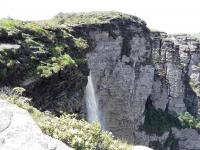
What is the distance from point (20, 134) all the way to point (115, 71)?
85647 mm

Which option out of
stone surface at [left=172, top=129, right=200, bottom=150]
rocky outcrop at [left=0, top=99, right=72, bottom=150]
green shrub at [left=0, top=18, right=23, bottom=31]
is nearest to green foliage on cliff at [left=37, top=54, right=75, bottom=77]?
green shrub at [left=0, top=18, right=23, bottom=31]

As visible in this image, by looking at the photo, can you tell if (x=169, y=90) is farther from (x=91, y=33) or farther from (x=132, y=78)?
(x=91, y=33)

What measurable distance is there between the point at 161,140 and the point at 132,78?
2235cm

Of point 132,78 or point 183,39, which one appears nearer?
point 132,78

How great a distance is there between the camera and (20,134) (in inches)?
531

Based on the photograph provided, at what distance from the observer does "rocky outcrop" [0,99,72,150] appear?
516 inches

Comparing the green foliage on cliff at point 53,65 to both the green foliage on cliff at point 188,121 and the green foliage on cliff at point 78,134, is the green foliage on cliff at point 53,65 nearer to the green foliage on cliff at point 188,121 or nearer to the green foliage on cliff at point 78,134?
the green foliage on cliff at point 78,134

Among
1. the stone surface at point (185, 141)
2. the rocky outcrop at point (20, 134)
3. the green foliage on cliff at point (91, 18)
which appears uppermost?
the rocky outcrop at point (20, 134)

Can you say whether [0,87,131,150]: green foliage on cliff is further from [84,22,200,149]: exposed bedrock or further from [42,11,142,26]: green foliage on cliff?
[42,11,142,26]: green foliage on cliff

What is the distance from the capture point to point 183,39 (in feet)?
464

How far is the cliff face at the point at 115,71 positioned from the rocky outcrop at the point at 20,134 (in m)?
13.4

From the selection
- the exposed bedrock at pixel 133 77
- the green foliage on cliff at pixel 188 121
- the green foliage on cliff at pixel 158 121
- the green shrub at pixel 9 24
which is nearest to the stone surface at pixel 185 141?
the exposed bedrock at pixel 133 77

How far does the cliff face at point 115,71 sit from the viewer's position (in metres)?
35.9

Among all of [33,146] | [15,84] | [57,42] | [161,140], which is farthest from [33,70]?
[161,140]
